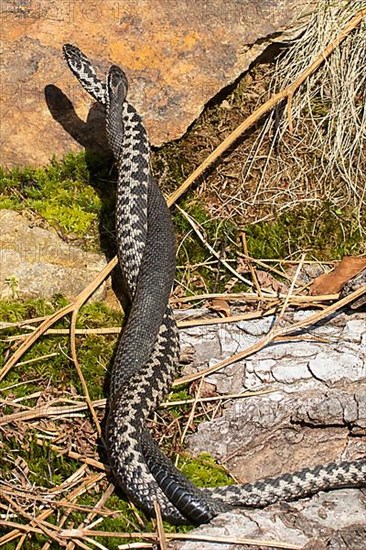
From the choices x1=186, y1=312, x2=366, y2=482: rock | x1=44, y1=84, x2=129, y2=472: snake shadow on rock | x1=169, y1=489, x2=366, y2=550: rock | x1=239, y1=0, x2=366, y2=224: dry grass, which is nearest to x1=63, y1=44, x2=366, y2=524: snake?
x1=169, y1=489, x2=366, y2=550: rock

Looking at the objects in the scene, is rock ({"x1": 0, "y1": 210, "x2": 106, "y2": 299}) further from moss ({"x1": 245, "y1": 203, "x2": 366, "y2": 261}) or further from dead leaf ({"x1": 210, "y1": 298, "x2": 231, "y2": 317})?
moss ({"x1": 245, "y1": 203, "x2": 366, "y2": 261})

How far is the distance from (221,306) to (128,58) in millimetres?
2275

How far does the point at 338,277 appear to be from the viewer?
631cm

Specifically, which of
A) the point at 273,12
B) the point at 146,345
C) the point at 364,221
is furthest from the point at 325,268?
the point at 273,12

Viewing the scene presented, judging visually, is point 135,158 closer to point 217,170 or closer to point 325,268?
point 217,170

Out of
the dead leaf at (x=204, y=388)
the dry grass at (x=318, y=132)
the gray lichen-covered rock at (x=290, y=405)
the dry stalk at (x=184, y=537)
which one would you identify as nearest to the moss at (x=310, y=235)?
the dry grass at (x=318, y=132)

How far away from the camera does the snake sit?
491 centimetres

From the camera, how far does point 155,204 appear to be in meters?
6.51

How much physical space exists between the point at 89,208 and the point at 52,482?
90.8 inches

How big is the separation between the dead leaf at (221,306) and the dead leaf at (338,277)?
0.61 meters

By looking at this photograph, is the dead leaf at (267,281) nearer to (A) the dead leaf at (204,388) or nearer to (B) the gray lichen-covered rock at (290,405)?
(B) the gray lichen-covered rock at (290,405)

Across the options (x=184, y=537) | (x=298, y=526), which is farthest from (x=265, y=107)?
(x=184, y=537)

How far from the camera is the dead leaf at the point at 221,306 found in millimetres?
6180

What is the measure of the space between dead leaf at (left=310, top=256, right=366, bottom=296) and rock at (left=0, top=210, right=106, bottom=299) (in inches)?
59.9
